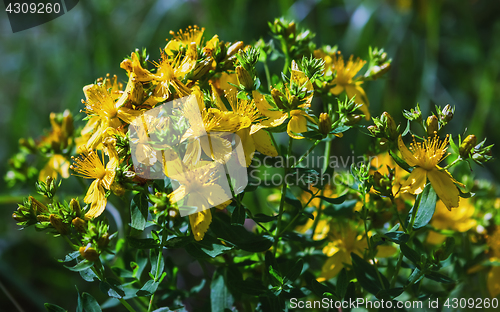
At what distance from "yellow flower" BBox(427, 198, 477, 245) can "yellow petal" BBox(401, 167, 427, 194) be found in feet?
1.02

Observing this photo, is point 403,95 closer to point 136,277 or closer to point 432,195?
point 432,195

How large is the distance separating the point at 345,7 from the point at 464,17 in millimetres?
594

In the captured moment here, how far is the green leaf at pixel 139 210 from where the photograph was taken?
615 millimetres

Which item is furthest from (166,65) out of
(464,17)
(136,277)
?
(464,17)

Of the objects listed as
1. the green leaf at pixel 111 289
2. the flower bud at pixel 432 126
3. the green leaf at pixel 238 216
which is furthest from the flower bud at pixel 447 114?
the green leaf at pixel 111 289

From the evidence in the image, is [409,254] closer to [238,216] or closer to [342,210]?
[342,210]

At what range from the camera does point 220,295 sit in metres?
0.70

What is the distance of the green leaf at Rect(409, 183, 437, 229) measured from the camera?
0.62 metres

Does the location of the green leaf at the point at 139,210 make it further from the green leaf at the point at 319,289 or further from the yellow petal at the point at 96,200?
the green leaf at the point at 319,289

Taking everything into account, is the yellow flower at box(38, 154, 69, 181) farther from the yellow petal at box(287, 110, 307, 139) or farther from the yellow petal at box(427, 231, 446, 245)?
the yellow petal at box(427, 231, 446, 245)

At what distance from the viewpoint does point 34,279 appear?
150 cm

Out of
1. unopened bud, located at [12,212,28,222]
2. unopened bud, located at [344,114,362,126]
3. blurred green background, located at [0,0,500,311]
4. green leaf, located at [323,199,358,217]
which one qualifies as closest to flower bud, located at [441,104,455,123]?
unopened bud, located at [344,114,362,126]

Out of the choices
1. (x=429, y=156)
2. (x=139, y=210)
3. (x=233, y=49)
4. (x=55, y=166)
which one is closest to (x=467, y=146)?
(x=429, y=156)

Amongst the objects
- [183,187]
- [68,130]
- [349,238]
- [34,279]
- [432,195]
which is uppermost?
[68,130]
